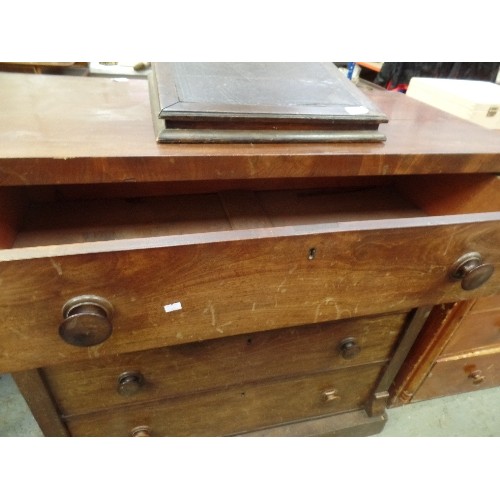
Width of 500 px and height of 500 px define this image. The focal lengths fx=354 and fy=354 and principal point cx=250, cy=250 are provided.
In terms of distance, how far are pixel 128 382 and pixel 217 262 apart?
29cm

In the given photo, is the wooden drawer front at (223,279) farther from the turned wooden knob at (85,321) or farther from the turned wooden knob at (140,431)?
the turned wooden knob at (140,431)

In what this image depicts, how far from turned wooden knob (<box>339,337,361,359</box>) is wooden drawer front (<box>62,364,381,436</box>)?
8cm

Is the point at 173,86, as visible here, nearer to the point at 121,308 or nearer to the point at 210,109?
the point at 210,109

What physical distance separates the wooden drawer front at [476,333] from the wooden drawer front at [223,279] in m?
0.35

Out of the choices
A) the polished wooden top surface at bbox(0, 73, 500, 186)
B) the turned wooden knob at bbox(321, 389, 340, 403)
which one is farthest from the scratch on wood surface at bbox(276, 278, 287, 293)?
the turned wooden knob at bbox(321, 389, 340, 403)

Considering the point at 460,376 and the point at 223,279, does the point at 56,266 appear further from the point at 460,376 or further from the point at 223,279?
the point at 460,376

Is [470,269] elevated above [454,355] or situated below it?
above

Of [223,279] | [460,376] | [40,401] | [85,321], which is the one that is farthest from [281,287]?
[460,376]

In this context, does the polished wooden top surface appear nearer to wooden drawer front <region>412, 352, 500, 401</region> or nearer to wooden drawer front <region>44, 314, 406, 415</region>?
wooden drawer front <region>44, 314, 406, 415</region>

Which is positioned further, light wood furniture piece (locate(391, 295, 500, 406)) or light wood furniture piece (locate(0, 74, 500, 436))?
light wood furniture piece (locate(391, 295, 500, 406))

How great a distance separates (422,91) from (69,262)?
0.86 meters

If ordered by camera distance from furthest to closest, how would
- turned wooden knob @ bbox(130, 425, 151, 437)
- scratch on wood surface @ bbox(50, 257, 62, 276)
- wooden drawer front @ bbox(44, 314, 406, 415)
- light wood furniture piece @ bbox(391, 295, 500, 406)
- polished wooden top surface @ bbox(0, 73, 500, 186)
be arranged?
light wood furniture piece @ bbox(391, 295, 500, 406), turned wooden knob @ bbox(130, 425, 151, 437), wooden drawer front @ bbox(44, 314, 406, 415), polished wooden top surface @ bbox(0, 73, 500, 186), scratch on wood surface @ bbox(50, 257, 62, 276)

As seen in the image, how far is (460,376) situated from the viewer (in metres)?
0.92

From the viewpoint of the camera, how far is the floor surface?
88 centimetres
